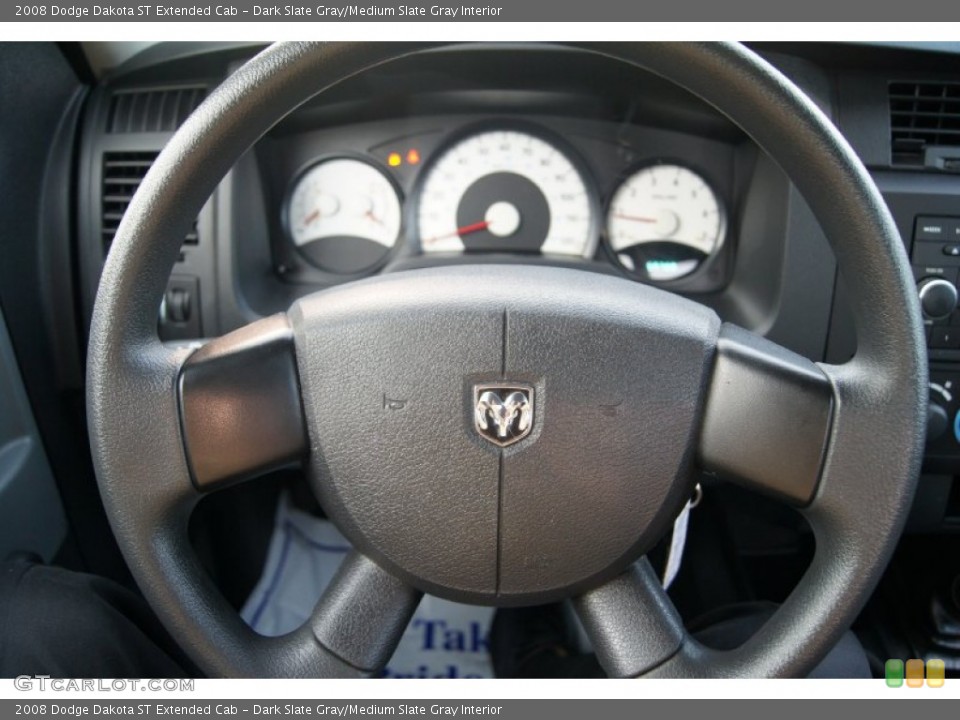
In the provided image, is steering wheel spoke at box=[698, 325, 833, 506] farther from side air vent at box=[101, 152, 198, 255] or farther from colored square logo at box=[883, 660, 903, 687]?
side air vent at box=[101, 152, 198, 255]

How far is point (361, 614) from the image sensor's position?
0.82 metres

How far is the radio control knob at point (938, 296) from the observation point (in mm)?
1146

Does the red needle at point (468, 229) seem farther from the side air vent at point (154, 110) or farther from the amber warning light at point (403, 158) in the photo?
the side air vent at point (154, 110)

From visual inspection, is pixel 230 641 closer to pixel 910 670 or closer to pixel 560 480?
pixel 560 480

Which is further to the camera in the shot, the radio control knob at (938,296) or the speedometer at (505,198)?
the speedometer at (505,198)

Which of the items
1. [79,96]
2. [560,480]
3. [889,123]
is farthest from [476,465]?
[79,96]

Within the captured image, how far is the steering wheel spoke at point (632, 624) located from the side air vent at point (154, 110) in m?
0.88

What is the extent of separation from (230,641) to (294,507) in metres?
0.82

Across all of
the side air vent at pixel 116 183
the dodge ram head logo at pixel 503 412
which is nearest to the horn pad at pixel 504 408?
the dodge ram head logo at pixel 503 412

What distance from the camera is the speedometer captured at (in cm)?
136

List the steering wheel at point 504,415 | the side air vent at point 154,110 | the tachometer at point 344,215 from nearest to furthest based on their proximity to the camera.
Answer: the steering wheel at point 504,415 < the side air vent at point 154,110 < the tachometer at point 344,215

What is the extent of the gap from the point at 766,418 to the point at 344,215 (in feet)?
2.72

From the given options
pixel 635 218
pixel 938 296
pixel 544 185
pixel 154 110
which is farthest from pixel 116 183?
pixel 938 296

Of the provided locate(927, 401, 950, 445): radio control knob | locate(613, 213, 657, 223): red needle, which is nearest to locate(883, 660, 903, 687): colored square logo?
locate(927, 401, 950, 445): radio control knob
